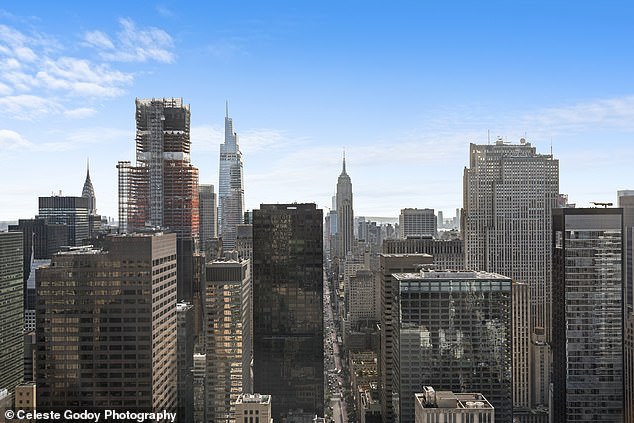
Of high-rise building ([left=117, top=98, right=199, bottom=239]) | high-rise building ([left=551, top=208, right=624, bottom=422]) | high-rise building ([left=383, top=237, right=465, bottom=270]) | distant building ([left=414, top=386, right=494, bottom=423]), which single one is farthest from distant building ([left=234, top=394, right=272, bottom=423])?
high-rise building ([left=383, top=237, right=465, bottom=270])

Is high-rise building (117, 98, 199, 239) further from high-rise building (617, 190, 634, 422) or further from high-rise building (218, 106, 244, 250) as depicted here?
high-rise building (617, 190, 634, 422)

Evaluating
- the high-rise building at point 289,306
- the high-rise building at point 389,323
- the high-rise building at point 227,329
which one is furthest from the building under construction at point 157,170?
the high-rise building at point 389,323

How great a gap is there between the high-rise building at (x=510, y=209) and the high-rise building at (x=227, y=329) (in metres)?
22.2

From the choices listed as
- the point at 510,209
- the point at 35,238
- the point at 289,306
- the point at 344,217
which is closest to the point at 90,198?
the point at 35,238

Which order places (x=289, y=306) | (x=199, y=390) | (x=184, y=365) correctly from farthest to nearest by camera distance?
(x=289, y=306) < (x=199, y=390) < (x=184, y=365)

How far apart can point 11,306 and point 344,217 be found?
56.7 m

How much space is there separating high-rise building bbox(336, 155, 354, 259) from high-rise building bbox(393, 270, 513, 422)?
175ft

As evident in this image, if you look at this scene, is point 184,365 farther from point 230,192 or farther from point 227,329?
point 230,192

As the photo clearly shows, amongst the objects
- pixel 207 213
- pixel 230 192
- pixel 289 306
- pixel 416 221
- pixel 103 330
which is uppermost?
pixel 230 192

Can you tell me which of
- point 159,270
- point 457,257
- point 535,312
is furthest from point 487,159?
point 159,270

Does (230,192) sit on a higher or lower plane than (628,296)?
higher

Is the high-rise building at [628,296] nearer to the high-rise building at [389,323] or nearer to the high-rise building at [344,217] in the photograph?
the high-rise building at [389,323]

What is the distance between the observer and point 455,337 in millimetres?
25406

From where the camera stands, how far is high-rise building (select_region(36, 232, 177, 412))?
17.2m
